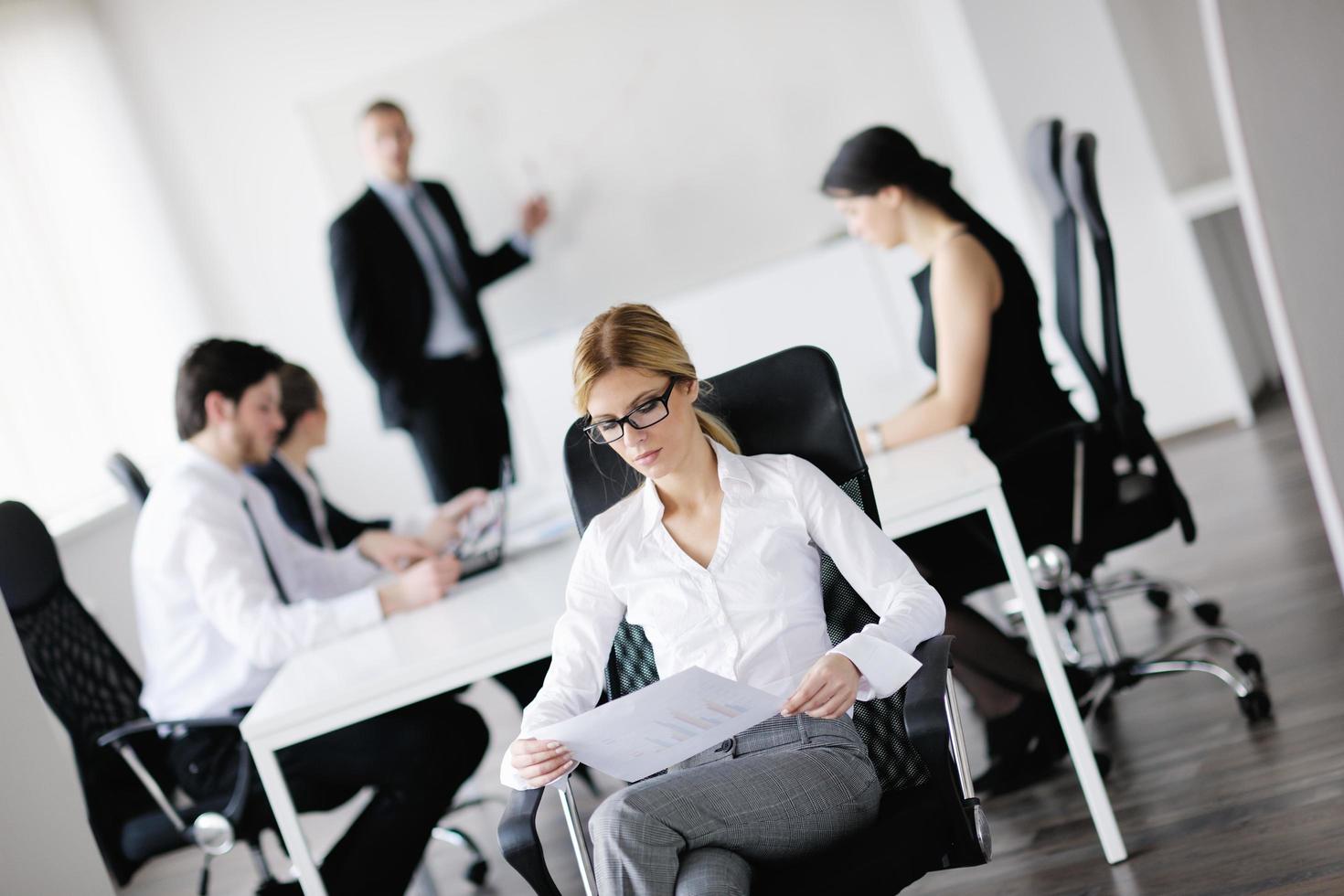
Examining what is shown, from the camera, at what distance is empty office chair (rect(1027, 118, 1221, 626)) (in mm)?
2787

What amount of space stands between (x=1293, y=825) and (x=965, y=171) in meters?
3.89

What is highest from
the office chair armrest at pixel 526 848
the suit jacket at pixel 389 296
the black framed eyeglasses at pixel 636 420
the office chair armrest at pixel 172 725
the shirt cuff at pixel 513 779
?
the suit jacket at pixel 389 296

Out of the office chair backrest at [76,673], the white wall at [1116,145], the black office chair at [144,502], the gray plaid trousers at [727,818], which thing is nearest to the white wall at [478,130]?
the white wall at [1116,145]

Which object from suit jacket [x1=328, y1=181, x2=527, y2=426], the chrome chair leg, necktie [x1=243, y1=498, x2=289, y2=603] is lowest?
the chrome chair leg

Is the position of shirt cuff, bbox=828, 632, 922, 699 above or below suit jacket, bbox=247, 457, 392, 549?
below

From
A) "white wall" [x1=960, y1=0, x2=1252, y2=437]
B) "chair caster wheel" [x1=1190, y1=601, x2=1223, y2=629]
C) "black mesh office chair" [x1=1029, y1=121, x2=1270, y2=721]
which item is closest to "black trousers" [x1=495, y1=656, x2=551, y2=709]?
"black mesh office chair" [x1=1029, y1=121, x2=1270, y2=721]

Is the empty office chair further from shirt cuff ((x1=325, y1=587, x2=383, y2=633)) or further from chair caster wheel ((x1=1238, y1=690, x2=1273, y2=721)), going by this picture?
shirt cuff ((x1=325, y1=587, x2=383, y2=633))

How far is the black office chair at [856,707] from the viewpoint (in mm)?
1704

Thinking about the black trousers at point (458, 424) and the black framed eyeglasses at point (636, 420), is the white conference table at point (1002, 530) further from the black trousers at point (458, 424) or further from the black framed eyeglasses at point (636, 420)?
the black trousers at point (458, 424)

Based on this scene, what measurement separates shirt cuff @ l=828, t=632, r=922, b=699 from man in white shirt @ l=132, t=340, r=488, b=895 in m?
1.16

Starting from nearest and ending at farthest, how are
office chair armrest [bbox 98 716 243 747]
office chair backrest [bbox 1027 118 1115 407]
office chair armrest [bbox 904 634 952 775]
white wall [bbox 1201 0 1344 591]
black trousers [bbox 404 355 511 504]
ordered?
white wall [bbox 1201 0 1344 591] < office chair armrest [bbox 904 634 952 775] < office chair armrest [bbox 98 716 243 747] < office chair backrest [bbox 1027 118 1115 407] < black trousers [bbox 404 355 511 504]

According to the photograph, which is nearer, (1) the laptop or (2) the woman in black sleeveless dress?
(2) the woman in black sleeveless dress

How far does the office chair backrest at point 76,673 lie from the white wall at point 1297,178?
233 centimetres

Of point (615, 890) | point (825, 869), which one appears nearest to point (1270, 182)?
point (825, 869)
